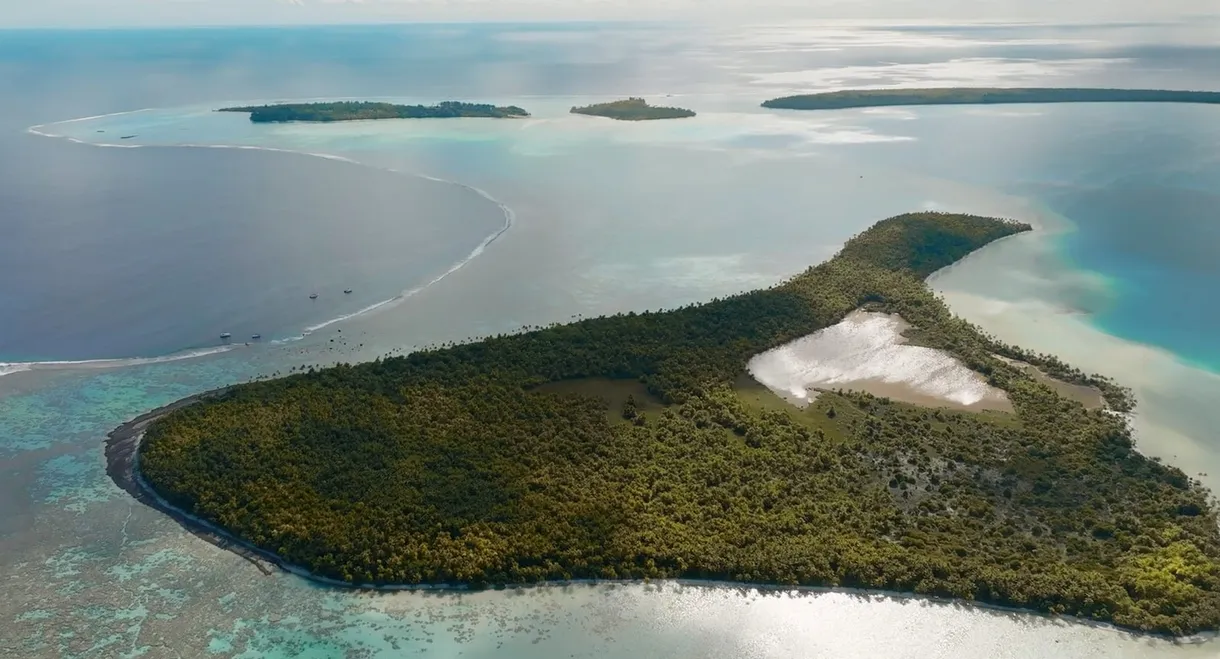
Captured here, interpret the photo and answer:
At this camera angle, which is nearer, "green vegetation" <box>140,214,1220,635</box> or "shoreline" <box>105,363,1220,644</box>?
"shoreline" <box>105,363,1220,644</box>

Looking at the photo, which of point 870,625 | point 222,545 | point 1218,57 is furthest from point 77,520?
point 1218,57

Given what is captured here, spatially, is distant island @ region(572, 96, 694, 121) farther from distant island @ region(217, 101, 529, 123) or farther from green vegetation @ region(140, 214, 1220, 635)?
green vegetation @ region(140, 214, 1220, 635)

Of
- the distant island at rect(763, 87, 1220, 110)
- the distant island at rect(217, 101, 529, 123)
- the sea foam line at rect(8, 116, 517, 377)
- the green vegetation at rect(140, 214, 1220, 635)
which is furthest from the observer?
the distant island at rect(763, 87, 1220, 110)

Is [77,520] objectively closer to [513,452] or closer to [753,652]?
[513,452]

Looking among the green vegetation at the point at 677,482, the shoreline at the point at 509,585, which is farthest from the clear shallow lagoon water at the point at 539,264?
the green vegetation at the point at 677,482

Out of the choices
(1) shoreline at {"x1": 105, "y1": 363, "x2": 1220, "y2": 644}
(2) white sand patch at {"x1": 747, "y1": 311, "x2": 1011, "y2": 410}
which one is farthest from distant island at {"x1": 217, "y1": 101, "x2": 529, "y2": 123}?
(1) shoreline at {"x1": 105, "y1": 363, "x2": 1220, "y2": 644}

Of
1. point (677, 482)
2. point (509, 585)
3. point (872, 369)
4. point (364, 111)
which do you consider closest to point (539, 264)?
point (872, 369)

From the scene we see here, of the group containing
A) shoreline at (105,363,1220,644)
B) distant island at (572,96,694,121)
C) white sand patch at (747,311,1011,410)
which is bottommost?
shoreline at (105,363,1220,644)

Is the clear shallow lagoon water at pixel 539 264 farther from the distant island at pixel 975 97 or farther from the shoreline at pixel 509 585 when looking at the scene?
the distant island at pixel 975 97
